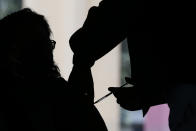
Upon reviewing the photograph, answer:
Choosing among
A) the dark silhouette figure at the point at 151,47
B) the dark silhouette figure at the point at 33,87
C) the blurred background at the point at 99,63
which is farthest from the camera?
the blurred background at the point at 99,63

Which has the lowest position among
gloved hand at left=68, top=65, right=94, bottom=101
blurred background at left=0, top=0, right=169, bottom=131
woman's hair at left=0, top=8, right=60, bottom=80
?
blurred background at left=0, top=0, right=169, bottom=131

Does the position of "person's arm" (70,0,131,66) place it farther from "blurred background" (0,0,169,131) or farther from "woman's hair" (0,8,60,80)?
"blurred background" (0,0,169,131)

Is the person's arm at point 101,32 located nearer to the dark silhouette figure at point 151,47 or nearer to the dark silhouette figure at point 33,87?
the dark silhouette figure at point 151,47

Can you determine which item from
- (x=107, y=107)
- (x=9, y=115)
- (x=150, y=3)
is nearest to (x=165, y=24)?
(x=150, y=3)

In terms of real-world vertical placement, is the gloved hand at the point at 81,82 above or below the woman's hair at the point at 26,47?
below

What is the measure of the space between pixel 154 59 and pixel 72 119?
0.32 metres

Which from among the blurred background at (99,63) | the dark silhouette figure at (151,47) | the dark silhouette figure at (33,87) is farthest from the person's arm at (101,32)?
the blurred background at (99,63)

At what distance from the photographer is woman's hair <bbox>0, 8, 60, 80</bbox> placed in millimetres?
2275

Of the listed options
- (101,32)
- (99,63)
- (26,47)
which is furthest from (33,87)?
(99,63)

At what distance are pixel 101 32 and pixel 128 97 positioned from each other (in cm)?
23

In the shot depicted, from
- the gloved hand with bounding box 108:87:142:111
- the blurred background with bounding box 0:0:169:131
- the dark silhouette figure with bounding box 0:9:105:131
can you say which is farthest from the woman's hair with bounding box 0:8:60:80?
the blurred background with bounding box 0:0:169:131

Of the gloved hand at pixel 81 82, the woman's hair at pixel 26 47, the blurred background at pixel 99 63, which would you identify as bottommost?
the blurred background at pixel 99 63

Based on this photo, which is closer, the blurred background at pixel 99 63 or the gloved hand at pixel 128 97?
the gloved hand at pixel 128 97

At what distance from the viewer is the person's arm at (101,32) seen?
7.25 ft
